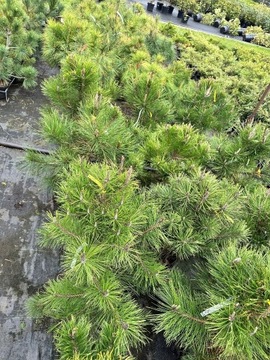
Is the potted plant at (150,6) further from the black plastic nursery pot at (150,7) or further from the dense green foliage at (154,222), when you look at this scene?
the dense green foliage at (154,222)

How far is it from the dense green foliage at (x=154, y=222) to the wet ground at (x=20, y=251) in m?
0.27

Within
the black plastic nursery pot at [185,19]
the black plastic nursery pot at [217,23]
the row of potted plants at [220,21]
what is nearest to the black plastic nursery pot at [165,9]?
the row of potted plants at [220,21]

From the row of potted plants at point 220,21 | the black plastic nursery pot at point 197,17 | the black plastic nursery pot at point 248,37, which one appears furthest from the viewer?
the black plastic nursery pot at point 197,17

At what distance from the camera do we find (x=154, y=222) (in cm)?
135

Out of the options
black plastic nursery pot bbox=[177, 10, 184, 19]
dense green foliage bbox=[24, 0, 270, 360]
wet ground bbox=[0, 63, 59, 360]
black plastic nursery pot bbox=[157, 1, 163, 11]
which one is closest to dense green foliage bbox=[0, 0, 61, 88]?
wet ground bbox=[0, 63, 59, 360]

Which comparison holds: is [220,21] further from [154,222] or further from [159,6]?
[154,222]

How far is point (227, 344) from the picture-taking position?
101 centimetres

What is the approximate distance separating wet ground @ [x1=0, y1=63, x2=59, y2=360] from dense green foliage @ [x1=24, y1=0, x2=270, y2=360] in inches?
10.7

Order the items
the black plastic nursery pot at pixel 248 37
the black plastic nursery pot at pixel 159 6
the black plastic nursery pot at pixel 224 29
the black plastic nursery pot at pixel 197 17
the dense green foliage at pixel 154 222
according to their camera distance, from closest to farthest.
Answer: the dense green foliage at pixel 154 222, the black plastic nursery pot at pixel 248 37, the black plastic nursery pot at pixel 224 29, the black plastic nursery pot at pixel 197 17, the black plastic nursery pot at pixel 159 6

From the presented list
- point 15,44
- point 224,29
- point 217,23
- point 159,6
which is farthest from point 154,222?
point 159,6

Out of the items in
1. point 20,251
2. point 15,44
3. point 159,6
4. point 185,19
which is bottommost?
point 20,251

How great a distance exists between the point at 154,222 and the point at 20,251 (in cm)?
127

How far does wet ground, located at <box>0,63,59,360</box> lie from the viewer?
1.75 metres

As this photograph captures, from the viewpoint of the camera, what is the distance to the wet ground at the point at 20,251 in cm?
175
